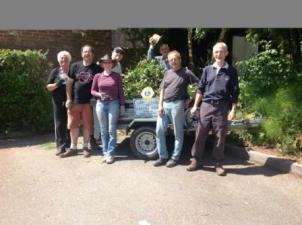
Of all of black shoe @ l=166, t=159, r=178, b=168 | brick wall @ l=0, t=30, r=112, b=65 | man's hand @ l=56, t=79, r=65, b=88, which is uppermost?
brick wall @ l=0, t=30, r=112, b=65

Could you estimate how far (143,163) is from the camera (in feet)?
25.7

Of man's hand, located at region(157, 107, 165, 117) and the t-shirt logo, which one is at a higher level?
the t-shirt logo

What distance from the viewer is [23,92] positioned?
10.0m

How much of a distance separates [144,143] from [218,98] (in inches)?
63.8

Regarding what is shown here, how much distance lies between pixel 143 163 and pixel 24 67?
376 cm

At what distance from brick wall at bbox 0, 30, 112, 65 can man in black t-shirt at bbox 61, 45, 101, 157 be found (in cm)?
484

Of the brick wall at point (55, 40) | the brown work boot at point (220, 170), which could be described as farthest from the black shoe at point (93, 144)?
the brick wall at point (55, 40)

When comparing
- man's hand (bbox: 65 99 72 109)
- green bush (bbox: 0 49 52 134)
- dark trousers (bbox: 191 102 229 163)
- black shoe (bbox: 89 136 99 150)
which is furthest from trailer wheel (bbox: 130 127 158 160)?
green bush (bbox: 0 49 52 134)

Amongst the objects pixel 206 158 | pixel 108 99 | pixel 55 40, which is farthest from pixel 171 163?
pixel 55 40

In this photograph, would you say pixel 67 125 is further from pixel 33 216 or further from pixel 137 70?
pixel 33 216

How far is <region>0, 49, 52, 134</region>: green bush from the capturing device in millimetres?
9891

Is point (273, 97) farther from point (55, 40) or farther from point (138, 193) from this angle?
point (55, 40)

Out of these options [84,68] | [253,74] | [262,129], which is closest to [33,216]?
[84,68]

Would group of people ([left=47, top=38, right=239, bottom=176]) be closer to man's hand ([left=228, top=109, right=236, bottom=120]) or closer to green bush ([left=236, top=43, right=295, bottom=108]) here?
man's hand ([left=228, top=109, right=236, bottom=120])
